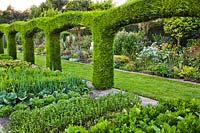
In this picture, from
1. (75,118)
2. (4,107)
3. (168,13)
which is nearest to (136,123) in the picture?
(75,118)

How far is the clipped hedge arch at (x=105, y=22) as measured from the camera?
594 centimetres

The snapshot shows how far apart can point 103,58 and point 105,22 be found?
1.04m

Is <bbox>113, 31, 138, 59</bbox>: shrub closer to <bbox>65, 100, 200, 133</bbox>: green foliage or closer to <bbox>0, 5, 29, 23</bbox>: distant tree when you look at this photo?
<bbox>65, 100, 200, 133</bbox>: green foliage

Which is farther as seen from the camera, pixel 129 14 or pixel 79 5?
→ pixel 79 5

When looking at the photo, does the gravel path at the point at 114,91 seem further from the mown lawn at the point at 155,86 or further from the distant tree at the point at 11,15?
the distant tree at the point at 11,15

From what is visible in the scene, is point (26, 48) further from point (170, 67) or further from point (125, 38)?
point (170, 67)

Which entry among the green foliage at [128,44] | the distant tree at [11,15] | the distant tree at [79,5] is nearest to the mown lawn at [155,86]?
the green foliage at [128,44]

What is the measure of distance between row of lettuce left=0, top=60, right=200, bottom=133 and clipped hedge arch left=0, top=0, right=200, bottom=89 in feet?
3.09

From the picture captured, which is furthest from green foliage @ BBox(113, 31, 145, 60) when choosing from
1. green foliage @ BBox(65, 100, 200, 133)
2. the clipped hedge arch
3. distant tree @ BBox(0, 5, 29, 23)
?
distant tree @ BBox(0, 5, 29, 23)

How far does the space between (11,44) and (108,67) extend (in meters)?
10.1

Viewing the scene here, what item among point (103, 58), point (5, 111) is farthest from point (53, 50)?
point (5, 111)

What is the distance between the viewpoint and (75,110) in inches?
211

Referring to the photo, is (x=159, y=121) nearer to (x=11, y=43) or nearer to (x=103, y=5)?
(x=11, y=43)

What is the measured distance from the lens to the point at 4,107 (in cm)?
623
